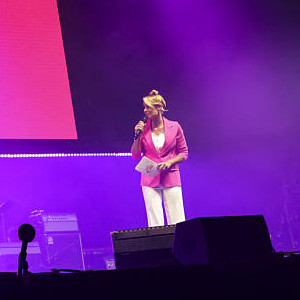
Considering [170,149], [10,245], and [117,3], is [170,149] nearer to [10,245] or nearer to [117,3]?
[10,245]

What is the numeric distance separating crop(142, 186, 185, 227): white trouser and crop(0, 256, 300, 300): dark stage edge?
3.02m

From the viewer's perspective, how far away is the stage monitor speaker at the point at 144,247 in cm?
242

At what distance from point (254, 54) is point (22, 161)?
3.62 metres

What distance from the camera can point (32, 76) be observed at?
16.7 feet

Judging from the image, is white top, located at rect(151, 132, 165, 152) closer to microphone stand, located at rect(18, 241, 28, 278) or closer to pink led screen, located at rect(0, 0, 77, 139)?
pink led screen, located at rect(0, 0, 77, 139)

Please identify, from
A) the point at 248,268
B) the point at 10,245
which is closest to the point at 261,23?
the point at 10,245

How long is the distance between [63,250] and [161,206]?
42.9 inches

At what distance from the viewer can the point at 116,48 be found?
589 cm

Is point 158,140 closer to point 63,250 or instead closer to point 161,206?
point 161,206

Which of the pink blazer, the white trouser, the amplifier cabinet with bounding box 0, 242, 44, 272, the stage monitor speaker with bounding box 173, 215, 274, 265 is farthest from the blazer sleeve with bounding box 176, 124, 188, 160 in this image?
the stage monitor speaker with bounding box 173, 215, 274, 265

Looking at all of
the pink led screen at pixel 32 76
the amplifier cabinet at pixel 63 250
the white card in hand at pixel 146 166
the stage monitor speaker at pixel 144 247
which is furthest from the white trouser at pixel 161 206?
Result: the stage monitor speaker at pixel 144 247

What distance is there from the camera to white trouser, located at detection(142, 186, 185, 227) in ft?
14.4

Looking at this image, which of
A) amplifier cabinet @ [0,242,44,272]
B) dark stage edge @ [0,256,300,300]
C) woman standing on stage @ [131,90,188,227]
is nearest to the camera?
dark stage edge @ [0,256,300,300]

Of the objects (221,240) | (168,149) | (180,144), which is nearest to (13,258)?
(168,149)
